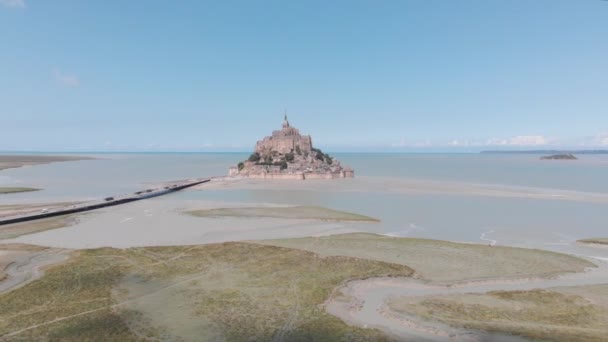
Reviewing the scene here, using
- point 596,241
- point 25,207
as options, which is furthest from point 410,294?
point 25,207

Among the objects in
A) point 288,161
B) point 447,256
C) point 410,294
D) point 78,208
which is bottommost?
point 410,294

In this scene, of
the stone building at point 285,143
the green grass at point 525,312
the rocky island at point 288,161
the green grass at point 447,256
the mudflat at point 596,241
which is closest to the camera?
the green grass at point 525,312

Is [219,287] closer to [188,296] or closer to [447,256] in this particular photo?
[188,296]

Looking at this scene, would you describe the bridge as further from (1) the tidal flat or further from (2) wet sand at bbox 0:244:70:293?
(1) the tidal flat

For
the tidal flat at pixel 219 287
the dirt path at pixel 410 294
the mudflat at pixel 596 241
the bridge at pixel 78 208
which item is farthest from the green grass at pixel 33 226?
the mudflat at pixel 596 241

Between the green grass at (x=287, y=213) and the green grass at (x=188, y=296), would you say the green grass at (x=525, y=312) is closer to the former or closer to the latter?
the green grass at (x=188, y=296)

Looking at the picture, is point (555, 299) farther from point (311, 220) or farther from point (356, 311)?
point (311, 220)
